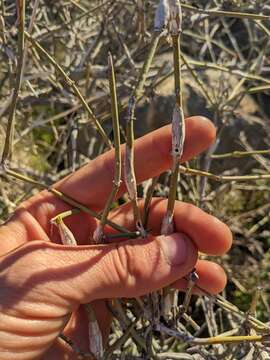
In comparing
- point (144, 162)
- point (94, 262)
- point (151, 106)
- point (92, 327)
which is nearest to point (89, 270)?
point (94, 262)

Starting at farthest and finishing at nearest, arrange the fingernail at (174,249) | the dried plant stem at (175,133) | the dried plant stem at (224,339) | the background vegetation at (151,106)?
the background vegetation at (151,106) < the fingernail at (174,249) < the dried plant stem at (224,339) < the dried plant stem at (175,133)

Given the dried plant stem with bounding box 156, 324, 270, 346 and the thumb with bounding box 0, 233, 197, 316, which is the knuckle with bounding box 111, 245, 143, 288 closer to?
the thumb with bounding box 0, 233, 197, 316

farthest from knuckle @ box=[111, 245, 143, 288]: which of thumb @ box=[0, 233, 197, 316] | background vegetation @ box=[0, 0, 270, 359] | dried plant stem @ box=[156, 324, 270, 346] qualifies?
background vegetation @ box=[0, 0, 270, 359]

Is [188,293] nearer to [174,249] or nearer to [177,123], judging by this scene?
[174,249]

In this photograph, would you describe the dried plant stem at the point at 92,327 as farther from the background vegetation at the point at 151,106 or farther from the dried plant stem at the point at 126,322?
the background vegetation at the point at 151,106

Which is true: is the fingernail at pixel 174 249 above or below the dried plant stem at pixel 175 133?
below

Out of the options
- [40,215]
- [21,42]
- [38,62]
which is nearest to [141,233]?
[40,215]

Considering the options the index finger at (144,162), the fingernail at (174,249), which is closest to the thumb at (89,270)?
the fingernail at (174,249)

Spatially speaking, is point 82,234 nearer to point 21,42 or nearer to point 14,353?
point 14,353
